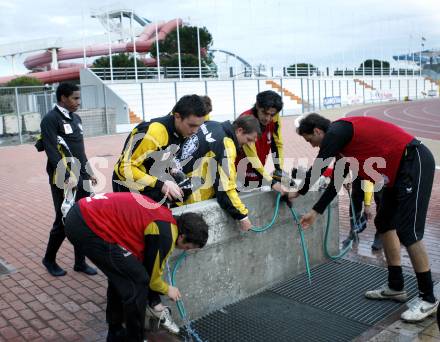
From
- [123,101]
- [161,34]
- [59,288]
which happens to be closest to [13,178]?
[59,288]

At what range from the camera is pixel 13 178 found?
1162 centimetres

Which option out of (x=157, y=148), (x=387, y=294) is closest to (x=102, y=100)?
(x=157, y=148)

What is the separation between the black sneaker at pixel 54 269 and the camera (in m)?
4.98

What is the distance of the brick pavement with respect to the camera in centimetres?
388

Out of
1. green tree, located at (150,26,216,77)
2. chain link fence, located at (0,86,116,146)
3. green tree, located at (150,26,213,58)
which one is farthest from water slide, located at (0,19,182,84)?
chain link fence, located at (0,86,116,146)

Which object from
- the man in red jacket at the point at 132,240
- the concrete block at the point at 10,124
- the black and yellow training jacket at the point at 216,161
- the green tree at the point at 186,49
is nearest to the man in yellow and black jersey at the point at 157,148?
the black and yellow training jacket at the point at 216,161

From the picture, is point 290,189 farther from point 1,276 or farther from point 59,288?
point 1,276

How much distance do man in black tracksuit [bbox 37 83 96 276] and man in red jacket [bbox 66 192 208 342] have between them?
5.50 feet

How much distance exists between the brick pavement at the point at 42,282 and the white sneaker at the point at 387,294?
2.72ft

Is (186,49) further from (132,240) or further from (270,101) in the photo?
(132,240)

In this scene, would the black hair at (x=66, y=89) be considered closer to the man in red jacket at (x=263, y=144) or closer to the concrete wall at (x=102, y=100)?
the man in red jacket at (x=263, y=144)

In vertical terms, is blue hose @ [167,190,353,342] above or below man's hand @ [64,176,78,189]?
below

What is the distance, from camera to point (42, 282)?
4.84m

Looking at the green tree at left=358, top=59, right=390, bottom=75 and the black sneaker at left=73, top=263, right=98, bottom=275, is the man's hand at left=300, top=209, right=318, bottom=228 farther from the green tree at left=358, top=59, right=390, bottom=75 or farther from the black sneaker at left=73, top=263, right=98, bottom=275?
the green tree at left=358, top=59, right=390, bottom=75
